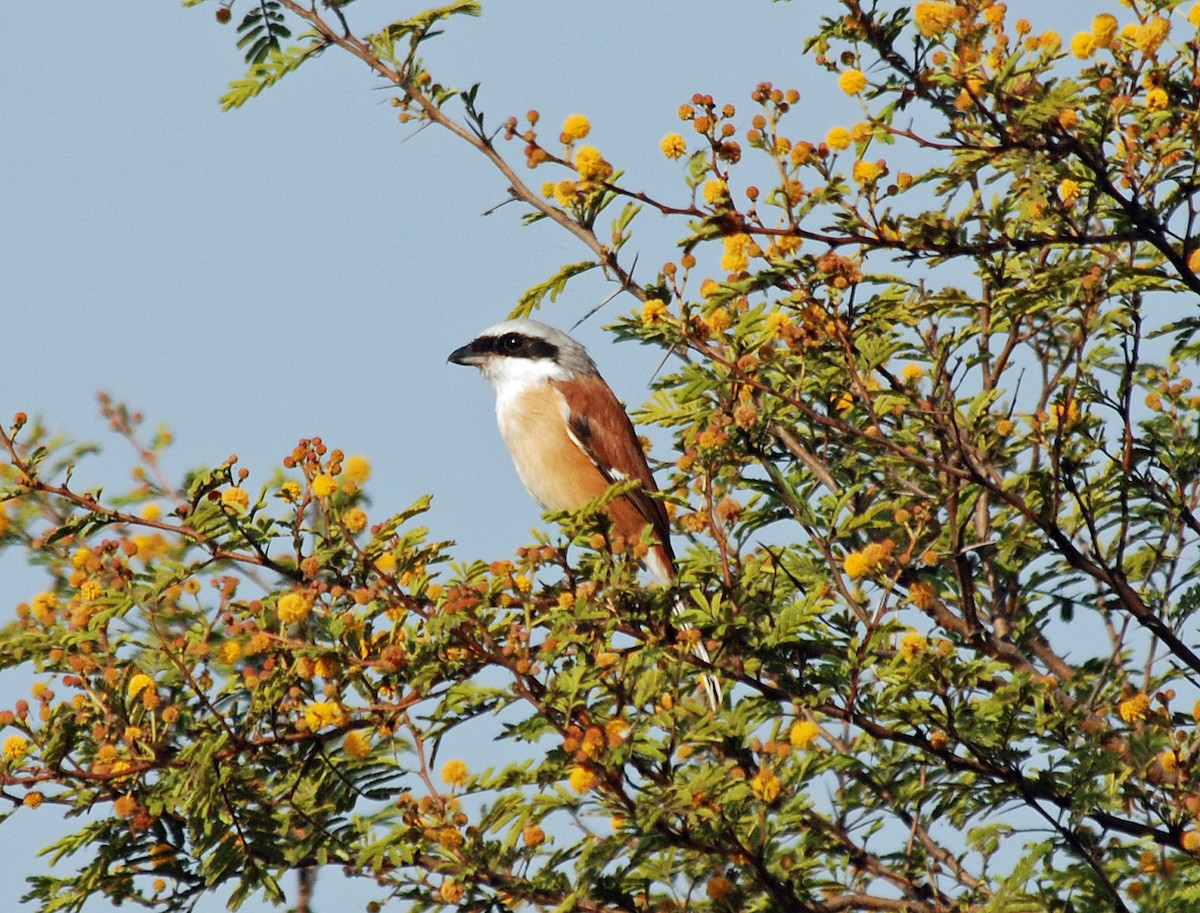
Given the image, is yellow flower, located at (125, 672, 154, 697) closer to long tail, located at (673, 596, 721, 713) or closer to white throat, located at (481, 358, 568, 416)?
long tail, located at (673, 596, 721, 713)

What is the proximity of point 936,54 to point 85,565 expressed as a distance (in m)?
2.74

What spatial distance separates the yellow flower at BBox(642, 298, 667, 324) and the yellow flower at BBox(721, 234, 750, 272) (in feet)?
0.73

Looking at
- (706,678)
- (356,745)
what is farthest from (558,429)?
(356,745)

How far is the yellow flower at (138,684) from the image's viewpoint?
12.5 feet

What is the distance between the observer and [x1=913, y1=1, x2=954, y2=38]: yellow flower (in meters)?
4.15

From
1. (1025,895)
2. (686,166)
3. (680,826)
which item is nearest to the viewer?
(680,826)

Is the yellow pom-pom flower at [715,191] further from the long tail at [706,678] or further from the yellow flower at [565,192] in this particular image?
the long tail at [706,678]

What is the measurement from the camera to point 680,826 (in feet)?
11.9

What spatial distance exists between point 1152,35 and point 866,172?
979 mm

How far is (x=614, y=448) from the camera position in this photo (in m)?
7.36

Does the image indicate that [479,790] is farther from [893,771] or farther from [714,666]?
[893,771]

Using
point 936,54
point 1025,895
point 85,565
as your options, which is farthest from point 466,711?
point 936,54

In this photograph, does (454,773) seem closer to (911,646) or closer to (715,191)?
(911,646)

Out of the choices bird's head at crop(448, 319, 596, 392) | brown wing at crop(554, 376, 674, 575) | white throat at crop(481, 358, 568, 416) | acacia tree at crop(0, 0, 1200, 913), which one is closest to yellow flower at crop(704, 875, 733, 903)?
acacia tree at crop(0, 0, 1200, 913)
